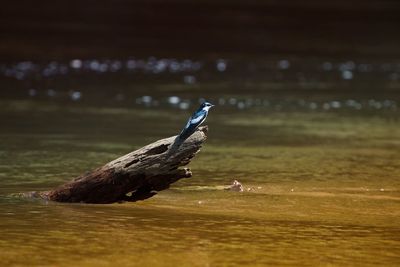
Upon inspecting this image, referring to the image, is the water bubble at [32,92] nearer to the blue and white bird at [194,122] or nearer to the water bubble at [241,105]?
the water bubble at [241,105]

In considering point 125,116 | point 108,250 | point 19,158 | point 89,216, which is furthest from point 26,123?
point 108,250

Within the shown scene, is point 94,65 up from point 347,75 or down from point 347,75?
up

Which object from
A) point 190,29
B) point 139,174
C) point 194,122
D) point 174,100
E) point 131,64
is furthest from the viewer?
point 190,29

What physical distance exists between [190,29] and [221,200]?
2526 cm

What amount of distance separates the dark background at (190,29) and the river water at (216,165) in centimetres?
421

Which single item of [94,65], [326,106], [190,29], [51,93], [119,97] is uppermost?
[190,29]

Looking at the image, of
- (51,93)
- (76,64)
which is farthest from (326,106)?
(76,64)

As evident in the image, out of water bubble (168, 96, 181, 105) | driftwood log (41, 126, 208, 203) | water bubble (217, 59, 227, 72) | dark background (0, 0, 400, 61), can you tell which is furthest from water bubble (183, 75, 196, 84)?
driftwood log (41, 126, 208, 203)

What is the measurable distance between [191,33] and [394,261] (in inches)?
1076

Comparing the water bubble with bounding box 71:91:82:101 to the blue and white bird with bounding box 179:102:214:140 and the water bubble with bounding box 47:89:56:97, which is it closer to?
the water bubble with bounding box 47:89:56:97

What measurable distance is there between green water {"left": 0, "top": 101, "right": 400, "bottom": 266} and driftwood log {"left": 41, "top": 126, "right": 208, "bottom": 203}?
0.15m

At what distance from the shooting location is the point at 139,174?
1066 cm

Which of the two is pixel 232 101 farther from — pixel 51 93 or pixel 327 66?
pixel 327 66

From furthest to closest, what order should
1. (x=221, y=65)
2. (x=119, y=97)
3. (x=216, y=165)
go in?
(x=221, y=65)
(x=119, y=97)
(x=216, y=165)
